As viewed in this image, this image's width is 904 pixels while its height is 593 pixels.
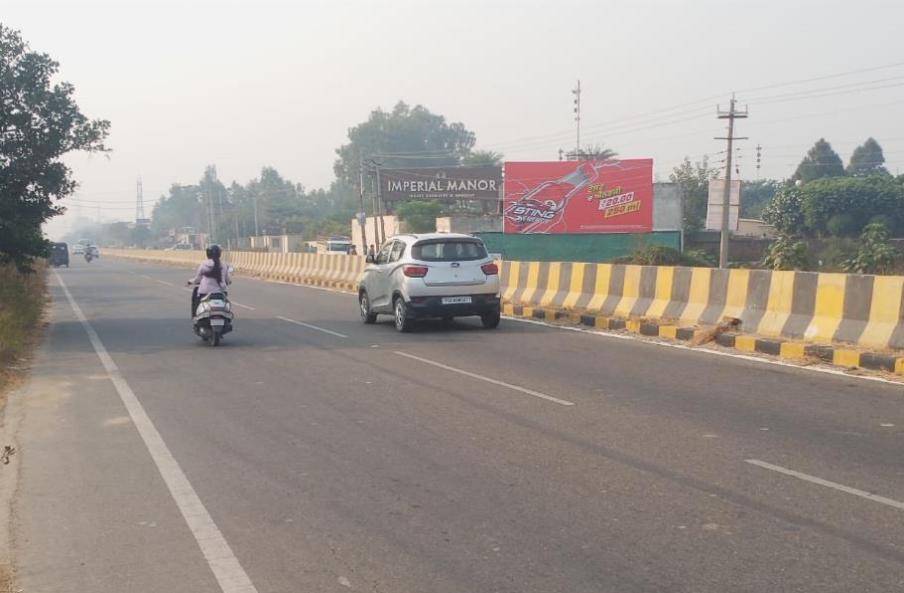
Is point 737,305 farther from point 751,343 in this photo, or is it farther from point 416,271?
point 416,271

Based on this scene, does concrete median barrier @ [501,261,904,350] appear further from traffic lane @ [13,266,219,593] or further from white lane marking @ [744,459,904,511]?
traffic lane @ [13,266,219,593]

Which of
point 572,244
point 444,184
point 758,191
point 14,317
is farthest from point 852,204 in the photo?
point 14,317

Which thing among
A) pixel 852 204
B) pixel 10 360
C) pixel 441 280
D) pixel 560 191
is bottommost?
pixel 10 360

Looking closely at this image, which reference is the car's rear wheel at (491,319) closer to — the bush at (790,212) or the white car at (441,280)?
the white car at (441,280)

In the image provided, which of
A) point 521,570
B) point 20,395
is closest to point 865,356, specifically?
point 521,570

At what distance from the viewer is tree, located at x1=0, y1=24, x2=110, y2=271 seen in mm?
18266

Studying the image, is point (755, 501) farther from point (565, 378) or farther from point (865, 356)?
point (865, 356)

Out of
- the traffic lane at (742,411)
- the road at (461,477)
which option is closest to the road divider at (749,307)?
the traffic lane at (742,411)

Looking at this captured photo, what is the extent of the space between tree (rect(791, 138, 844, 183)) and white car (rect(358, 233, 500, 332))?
9714 cm

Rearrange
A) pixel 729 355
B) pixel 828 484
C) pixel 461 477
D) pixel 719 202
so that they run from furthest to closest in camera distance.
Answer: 1. pixel 719 202
2. pixel 729 355
3. pixel 461 477
4. pixel 828 484

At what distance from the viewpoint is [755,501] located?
236 inches

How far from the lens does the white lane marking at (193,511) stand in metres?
4.95

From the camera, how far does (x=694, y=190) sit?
243 feet

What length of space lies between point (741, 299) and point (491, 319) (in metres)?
4.53
